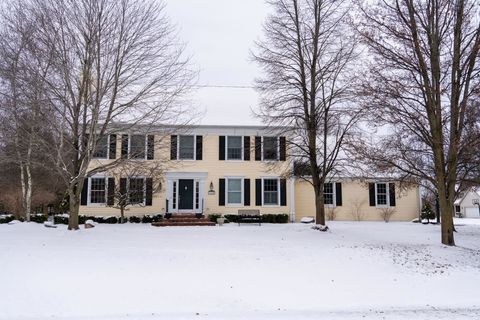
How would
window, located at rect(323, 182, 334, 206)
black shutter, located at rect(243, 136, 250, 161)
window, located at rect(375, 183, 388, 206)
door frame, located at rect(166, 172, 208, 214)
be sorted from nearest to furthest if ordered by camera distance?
door frame, located at rect(166, 172, 208, 214), black shutter, located at rect(243, 136, 250, 161), window, located at rect(323, 182, 334, 206), window, located at rect(375, 183, 388, 206)

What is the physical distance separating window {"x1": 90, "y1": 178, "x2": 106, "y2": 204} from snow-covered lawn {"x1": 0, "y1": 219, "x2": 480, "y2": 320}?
10.6 m

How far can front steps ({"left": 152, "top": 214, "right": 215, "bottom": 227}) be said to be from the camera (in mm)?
20453

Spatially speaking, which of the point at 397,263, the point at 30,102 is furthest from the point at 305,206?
the point at 30,102

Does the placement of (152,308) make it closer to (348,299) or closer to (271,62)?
(348,299)

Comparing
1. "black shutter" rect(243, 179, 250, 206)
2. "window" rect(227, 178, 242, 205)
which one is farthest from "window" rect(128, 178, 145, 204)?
"black shutter" rect(243, 179, 250, 206)

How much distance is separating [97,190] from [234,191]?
807cm

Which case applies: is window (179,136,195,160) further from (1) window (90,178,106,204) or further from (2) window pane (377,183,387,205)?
(2) window pane (377,183,387,205)

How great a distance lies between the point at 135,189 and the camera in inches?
862

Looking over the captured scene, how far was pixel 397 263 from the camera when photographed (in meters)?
10.2

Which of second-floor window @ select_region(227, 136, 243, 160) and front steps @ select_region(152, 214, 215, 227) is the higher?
second-floor window @ select_region(227, 136, 243, 160)

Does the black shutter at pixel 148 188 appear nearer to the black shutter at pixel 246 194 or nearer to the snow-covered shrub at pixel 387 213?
the black shutter at pixel 246 194

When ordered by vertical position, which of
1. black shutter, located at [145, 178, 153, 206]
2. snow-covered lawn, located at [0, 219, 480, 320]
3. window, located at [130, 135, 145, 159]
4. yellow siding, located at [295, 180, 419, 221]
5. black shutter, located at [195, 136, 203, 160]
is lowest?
snow-covered lawn, located at [0, 219, 480, 320]

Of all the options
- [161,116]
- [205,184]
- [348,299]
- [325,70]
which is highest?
[325,70]

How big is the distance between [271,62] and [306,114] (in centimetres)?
292
